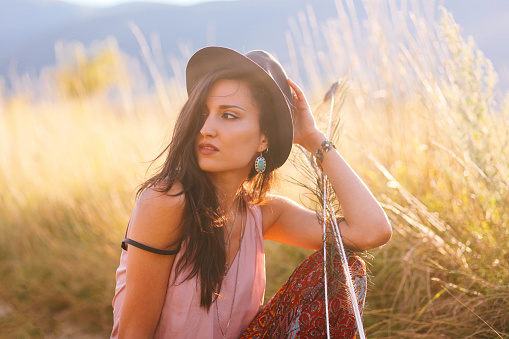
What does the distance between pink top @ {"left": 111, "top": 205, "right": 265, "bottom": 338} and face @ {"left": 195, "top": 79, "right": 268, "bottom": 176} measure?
1.15 ft

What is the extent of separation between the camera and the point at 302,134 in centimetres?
200

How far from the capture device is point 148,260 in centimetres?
165

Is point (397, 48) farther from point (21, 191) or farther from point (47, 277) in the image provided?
point (21, 191)

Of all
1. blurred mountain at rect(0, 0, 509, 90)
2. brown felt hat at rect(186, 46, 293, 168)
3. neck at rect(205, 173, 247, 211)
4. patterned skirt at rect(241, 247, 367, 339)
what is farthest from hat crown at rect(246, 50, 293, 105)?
blurred mountain at rect(0, 0, 509, 90)

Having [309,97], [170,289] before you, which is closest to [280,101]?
[170,289]

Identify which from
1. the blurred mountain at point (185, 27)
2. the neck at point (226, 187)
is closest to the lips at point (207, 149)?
the neck at point (226, 187)

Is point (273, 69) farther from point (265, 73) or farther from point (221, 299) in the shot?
point (221, 299)

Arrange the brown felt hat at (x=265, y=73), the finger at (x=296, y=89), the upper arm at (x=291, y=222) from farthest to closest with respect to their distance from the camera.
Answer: the upper arm at (x=291, y=222) → the finger at (x=296, y=89) → the brown felt hat at (x=265, y=73)

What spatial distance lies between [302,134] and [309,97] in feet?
10.3

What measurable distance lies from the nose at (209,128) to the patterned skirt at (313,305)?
664mm

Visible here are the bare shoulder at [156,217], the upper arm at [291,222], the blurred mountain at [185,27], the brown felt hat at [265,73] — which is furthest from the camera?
the blurred mountain at [185,27]

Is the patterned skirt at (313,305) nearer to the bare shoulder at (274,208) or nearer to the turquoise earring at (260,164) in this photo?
the bare shoulder at (274,208)

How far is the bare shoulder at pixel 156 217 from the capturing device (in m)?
1.62

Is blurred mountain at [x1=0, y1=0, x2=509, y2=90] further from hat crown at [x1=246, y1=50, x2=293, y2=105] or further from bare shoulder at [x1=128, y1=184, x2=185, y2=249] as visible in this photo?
bare shoulder at [x1=128, y1=184, x2=185, y2=249]
